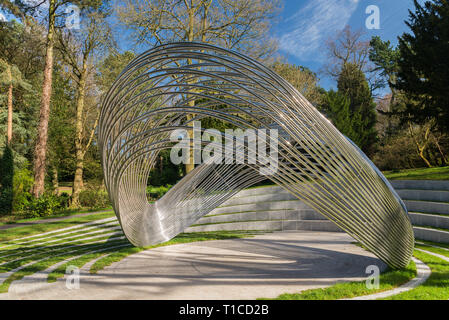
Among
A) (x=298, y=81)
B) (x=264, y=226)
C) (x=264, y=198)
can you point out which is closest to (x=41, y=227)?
(x=264, y=226)

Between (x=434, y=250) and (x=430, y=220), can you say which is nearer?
(x=434, y=250)

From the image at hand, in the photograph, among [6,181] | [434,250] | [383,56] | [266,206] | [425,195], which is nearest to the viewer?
[434,250]

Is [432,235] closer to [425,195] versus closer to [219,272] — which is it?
[425,195]

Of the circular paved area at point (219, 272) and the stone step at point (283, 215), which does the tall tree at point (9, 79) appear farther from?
the circular paved area at point (219, 272)

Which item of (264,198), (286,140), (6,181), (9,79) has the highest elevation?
(9,79)

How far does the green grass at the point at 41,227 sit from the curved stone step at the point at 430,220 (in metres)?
10.8

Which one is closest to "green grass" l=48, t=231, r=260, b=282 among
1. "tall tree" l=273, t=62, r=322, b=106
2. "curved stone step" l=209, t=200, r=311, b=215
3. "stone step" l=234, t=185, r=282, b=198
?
"curved stone step" l=209, t=200, r=311, b=215

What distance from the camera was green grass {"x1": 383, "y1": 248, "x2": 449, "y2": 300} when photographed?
4.46 meters

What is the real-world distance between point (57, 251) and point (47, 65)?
11024mm

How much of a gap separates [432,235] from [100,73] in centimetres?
1953

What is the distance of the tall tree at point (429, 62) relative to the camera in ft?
43.0

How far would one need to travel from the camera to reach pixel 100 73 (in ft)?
67.7

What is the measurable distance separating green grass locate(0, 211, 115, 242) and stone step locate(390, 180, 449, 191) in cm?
1150

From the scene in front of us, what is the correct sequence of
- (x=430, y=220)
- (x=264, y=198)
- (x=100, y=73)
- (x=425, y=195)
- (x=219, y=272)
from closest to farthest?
1. (x=219, y=272)
2. (x=430, y=220)
3. (x=425, y=195)
4. (x=264, y=198)
5. (x=100, y=73)
